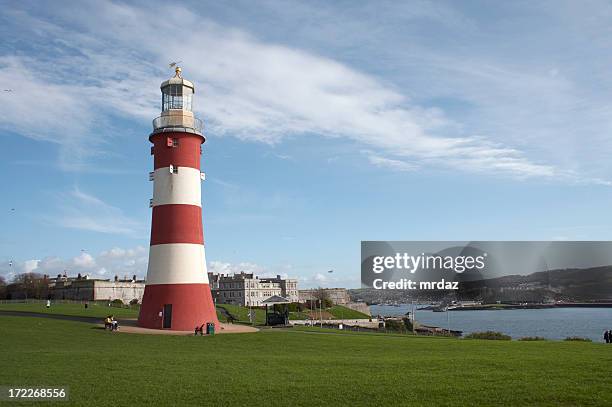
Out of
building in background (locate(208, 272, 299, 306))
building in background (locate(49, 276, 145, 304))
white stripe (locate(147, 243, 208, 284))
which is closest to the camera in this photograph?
white stripe (locate(147, 243, 208, 284))

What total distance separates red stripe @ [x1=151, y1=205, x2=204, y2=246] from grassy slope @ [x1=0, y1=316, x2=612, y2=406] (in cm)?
1039

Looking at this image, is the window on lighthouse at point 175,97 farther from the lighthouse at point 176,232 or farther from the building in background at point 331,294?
the building in background at point 331,294

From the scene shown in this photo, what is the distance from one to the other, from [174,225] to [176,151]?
4.77 m

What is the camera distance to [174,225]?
3338cm

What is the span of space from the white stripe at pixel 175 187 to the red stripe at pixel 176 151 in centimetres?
41

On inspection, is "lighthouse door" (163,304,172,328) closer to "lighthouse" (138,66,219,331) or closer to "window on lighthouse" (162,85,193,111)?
"lighthouse" (138,66,219,331)

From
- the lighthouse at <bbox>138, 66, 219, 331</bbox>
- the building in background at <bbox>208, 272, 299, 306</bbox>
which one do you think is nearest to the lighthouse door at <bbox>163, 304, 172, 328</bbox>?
the lighthouse at <bbox>138, 66, 219, 331</bbox>

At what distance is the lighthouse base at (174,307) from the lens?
3297cm

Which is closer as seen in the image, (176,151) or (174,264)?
(174,264)

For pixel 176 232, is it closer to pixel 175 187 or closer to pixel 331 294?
pixel 175 187

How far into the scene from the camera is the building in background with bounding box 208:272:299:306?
462ft

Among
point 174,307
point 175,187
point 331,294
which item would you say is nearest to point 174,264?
point 174,307

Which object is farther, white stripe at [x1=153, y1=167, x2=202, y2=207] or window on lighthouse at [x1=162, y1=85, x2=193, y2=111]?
window on lighthouse at [x1=162, y1=85, x2=193, y2=111]

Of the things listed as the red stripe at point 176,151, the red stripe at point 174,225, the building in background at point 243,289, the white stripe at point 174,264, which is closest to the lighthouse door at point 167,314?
the white stripe at point 174,264
